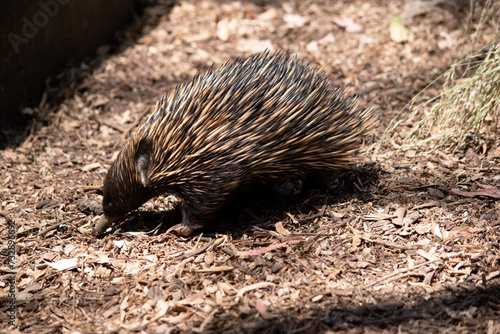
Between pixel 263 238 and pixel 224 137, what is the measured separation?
911mm

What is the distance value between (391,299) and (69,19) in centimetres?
529

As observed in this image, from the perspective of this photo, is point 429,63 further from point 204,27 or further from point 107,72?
point 107,72

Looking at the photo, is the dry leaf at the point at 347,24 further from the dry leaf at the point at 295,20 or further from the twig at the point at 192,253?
the twig at the point at 192,253

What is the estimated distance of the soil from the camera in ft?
11.6

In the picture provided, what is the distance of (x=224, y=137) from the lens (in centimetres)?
412

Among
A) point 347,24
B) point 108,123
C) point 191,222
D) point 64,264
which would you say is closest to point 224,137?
point 191,222

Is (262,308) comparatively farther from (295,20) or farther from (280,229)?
(295,20)

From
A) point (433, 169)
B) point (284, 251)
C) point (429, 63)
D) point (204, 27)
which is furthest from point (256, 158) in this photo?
point (204, 27)

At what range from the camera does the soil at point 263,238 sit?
353cm

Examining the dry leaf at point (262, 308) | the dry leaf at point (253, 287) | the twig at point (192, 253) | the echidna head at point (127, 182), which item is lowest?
the dry leaf at point (262, 308)

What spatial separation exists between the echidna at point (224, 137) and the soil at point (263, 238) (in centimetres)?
34

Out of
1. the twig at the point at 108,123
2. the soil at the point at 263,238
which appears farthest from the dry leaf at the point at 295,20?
the twig at the point at 108,123

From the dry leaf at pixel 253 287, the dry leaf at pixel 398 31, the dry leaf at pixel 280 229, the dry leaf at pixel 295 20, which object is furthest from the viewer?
the dry leaf at pixel 295 20

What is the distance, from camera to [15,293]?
3.96 meters
